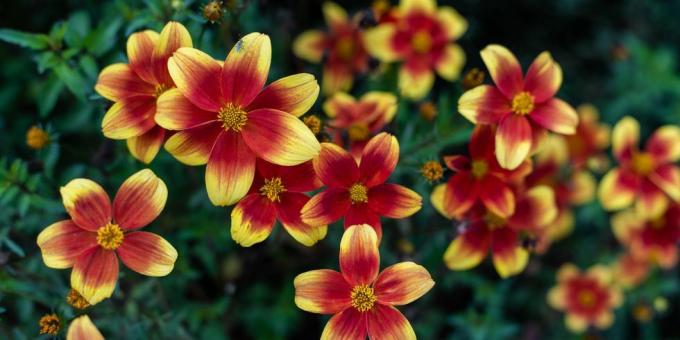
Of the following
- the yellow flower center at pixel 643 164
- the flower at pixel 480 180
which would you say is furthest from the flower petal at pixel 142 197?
the yellow flower center at pixel 643 164

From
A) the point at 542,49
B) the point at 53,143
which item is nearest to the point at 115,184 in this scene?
the point at 53,143

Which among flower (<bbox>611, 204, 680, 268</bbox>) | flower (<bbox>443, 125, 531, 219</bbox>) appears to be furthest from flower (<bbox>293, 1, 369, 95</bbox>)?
flower (<bbox>611, 204, 680, 268</bbox>)

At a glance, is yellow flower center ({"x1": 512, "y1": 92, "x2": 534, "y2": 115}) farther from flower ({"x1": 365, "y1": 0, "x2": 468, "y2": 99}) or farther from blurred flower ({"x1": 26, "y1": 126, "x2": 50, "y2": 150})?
blurred flower ({"x1": 26, "y1": 126, "x2": 50, "y2": 150})

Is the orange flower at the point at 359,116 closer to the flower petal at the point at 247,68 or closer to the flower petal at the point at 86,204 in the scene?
the flower petal at the point at 247,68

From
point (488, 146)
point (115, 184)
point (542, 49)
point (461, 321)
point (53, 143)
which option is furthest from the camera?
point (542, 49)

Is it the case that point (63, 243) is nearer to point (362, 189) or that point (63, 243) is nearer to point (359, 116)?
point (362, 189)

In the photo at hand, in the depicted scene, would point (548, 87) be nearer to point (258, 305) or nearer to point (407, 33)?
point (407, 33)

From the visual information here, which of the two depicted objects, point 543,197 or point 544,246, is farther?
point 544,246
